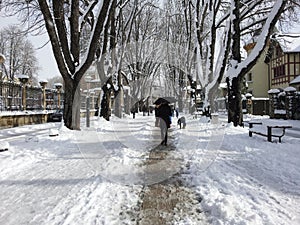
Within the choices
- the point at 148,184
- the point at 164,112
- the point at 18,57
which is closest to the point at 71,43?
the point at 164,112

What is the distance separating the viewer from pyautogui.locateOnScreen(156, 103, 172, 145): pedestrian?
1053 cm

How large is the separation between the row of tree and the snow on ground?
4514mm

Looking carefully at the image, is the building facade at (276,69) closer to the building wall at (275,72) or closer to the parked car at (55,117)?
the building wall at (275,72)

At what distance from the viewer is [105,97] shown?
1992 centimetres

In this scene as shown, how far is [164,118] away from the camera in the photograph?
10.7 meters

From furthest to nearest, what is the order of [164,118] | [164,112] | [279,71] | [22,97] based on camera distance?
[279,71]
[22,97]
[164,112]
[164,118]

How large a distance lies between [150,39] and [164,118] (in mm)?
23402

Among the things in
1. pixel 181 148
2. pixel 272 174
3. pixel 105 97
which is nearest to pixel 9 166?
pixel 181 148

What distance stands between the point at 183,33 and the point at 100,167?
26544mm

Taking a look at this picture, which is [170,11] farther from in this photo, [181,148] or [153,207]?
[153,207]

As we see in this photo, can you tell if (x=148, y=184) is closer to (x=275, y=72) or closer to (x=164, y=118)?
(x=164, y=118)

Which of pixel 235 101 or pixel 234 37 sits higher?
pixel 234 37

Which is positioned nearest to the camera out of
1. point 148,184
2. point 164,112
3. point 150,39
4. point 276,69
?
point 148,184

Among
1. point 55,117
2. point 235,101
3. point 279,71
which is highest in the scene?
point 279,71
